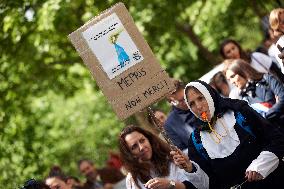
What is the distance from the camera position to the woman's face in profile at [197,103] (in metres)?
4.91

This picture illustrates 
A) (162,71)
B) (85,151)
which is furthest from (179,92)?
(85,151)

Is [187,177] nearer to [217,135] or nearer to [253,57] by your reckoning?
[217,135]

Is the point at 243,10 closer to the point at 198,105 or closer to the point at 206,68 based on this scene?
the point at 206,68

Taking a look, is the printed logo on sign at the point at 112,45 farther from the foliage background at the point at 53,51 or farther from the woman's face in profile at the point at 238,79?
the foliage background at the point at 53,51

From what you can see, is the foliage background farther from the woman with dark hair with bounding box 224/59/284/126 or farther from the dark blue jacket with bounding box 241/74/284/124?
the dark blue jacket with bounding box 241/74/284/124

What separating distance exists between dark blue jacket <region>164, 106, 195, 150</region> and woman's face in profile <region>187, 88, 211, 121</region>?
1.45 meters

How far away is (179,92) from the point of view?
651 cm

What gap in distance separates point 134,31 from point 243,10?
9.50m

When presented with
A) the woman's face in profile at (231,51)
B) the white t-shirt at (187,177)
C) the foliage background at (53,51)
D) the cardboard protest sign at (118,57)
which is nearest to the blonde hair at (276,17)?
the cardboard protest sign at (118,57)

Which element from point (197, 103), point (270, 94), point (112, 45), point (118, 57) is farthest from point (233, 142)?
point (270, 94)

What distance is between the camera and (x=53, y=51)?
469 inches

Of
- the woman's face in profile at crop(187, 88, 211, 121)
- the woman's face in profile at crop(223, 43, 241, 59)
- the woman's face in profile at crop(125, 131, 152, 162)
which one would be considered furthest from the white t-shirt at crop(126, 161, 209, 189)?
the woman's face in profile at crop(223, 43, 241, 59)

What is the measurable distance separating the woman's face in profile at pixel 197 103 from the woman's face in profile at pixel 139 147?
0.54 m

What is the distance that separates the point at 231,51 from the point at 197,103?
143 inches
